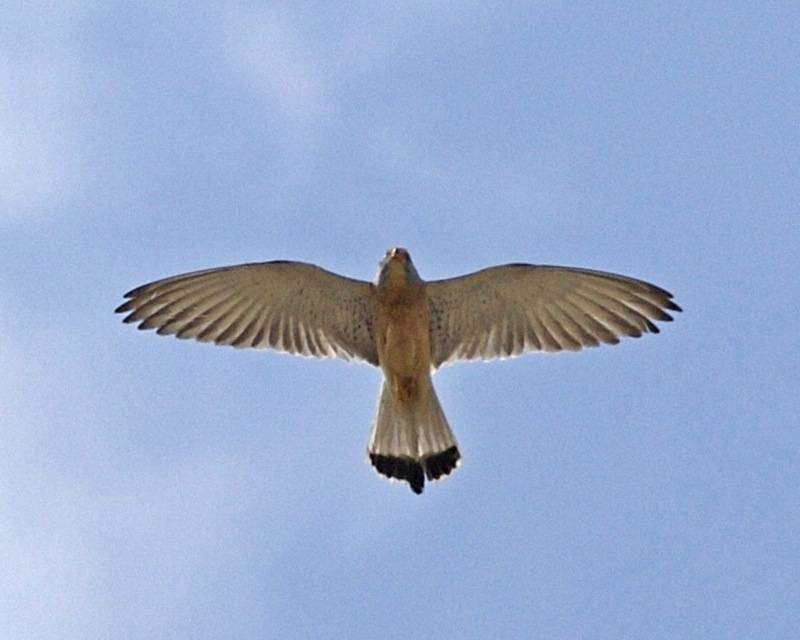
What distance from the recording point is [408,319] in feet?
56.3

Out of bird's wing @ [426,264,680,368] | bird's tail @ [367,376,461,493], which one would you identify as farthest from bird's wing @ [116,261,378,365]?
bird's wing @ [426,264,680,368]

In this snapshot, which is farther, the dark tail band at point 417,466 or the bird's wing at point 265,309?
the dark tail band at point 417,466

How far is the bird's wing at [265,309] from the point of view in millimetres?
17391

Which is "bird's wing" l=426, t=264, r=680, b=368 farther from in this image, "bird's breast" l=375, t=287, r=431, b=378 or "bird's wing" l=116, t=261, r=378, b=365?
"bird's wing" l=116, t=261, r=378, b=365

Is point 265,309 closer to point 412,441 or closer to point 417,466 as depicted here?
point 412,441

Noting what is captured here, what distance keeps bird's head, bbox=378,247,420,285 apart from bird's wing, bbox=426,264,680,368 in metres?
0.33

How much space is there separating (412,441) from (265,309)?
6.37 feet

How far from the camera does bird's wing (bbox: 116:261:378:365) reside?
1739 cm

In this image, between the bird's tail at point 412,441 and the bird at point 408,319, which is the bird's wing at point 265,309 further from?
the bird's tail at point 412,441

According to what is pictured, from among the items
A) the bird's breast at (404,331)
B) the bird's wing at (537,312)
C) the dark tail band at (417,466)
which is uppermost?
the bird's wing at (537,312)

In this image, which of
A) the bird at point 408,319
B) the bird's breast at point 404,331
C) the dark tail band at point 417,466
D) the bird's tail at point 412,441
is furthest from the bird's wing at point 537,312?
the dark tail band at point 417,466

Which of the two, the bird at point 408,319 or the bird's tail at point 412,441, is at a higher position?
the bird at point 408,319

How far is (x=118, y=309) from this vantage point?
17406 mm

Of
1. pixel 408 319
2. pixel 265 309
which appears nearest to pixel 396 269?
pixel 408 319
